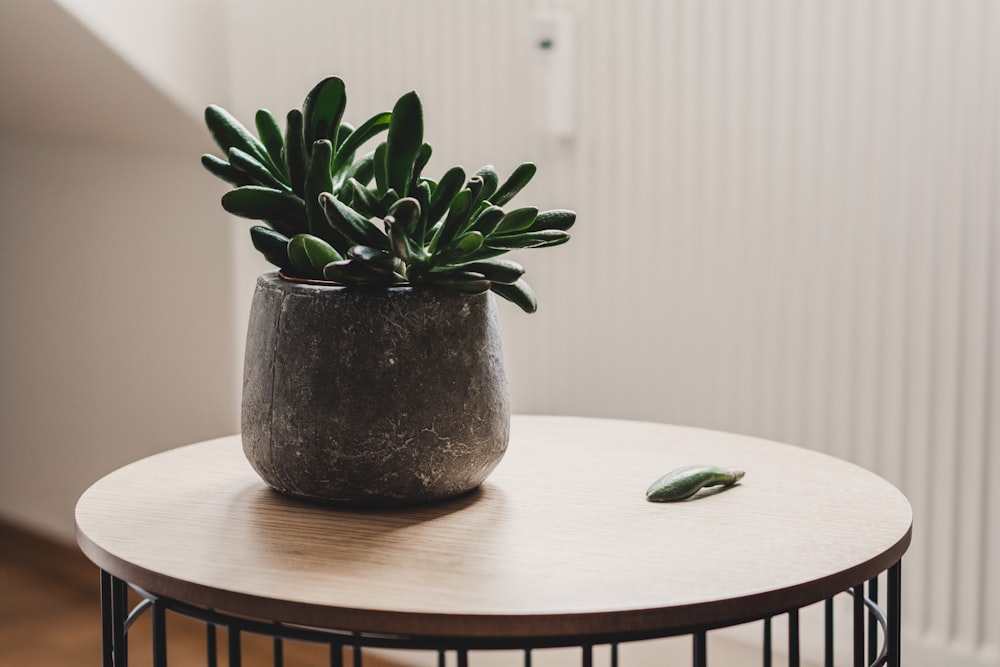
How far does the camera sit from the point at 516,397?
7.45 feet

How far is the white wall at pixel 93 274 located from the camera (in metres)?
2.73

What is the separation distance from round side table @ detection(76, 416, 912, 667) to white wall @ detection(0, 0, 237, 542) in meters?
1.65

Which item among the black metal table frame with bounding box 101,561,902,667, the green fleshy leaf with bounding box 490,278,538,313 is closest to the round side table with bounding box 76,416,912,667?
the black metal table frame with bounding box 101,561,902,667

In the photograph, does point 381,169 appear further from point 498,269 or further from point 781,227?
point 781,227

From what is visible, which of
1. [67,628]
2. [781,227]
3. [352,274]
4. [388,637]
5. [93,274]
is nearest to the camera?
[388,637]

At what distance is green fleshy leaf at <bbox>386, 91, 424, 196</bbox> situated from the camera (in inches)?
39.1

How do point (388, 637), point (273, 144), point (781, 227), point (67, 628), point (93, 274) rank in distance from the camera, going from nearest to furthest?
point (388, 637) < point (273, 144) < point (781, 227) < point (67, 628) < point (93, 274)

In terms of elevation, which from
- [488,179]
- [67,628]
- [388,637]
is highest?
[488,179]

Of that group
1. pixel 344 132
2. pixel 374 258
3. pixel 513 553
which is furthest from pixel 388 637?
pixel 344 132

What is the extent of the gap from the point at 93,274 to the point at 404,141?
97.5 inches

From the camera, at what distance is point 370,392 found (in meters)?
1.01

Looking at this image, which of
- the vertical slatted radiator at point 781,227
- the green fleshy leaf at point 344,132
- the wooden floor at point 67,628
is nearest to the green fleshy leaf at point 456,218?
the green fleshy leaf at point 344,132

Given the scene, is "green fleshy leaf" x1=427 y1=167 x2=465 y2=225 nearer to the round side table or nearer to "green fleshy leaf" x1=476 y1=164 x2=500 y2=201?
"green fleshy leaf" x1=476 y1=164 x2=500 y2=201

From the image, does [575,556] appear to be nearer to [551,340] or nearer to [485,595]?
[485,595]
